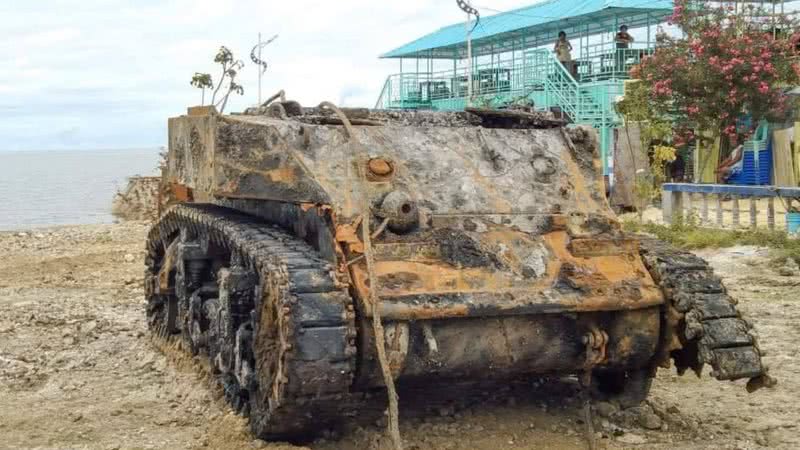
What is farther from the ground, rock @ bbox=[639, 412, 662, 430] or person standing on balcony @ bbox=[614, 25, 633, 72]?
person standing on balcony @ bbox=[614, 25, 633, 72]

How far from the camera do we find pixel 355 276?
5398 mm

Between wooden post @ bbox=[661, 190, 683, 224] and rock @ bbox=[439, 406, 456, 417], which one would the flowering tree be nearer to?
wooden post @ bbox=[661, 190, 683, 224]

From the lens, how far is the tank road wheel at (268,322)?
16.8 feet

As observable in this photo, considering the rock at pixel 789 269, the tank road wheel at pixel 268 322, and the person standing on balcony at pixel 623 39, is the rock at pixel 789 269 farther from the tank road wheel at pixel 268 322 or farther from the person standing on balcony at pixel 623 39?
the person standing on balcony at pixel 623 39

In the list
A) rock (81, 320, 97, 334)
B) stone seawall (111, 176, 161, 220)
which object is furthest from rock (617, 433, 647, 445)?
stone seawall (111, 176, 161, 220)

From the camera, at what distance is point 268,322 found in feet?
18.2

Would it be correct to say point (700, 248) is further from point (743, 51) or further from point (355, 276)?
point (355, 276)

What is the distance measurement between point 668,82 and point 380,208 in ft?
42.4

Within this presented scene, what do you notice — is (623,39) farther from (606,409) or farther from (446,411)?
(446,411)

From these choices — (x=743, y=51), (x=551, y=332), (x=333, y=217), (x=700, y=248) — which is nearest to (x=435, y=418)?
(x=551, y=332)

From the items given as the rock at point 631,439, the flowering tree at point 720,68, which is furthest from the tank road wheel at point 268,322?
the flowering tree at point 720,68

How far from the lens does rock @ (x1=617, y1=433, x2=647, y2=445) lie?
5.88 metres

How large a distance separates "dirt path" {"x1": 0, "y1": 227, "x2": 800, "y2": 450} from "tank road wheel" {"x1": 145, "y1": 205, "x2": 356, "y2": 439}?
227mm

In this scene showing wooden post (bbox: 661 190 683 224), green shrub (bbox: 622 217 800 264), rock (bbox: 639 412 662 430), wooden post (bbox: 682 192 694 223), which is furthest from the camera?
wooden post (bbox: 661 190 683 224)
